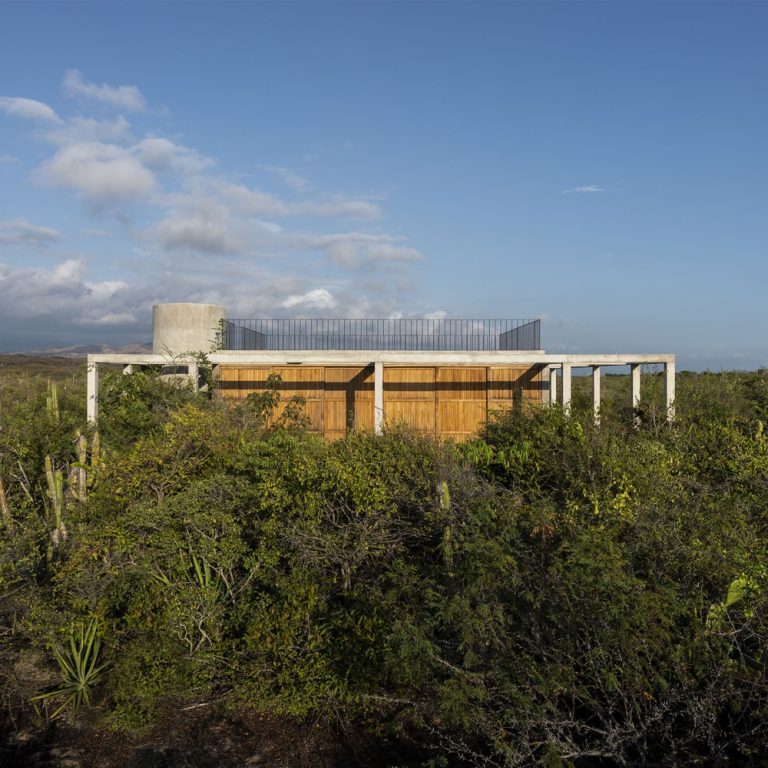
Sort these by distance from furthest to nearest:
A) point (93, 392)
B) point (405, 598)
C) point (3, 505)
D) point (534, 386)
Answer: point (534, 386), point (93, 392), point (3, 505), point (405, 598)

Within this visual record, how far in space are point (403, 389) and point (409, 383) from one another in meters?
0.21

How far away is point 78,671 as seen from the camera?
673 cm

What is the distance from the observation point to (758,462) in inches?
302

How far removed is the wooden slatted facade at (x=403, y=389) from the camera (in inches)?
610

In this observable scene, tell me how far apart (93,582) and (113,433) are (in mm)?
Answer: 5475

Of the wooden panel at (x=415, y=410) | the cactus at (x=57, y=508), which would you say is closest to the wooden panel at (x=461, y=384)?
the wooden panel at (x=415, y=410)

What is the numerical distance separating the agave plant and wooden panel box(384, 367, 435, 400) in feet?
31.3

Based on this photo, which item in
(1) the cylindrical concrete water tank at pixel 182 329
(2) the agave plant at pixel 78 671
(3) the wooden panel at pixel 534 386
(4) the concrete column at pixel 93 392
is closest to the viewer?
(2) the agave plant at pixel 78 671

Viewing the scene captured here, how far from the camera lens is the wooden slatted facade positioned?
50.8ft

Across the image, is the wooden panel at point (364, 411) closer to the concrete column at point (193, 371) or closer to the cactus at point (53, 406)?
the concrete column at point (193, 371)

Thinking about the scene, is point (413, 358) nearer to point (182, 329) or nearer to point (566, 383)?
point (566, 383)

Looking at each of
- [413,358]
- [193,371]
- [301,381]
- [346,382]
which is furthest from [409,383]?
[193,371]

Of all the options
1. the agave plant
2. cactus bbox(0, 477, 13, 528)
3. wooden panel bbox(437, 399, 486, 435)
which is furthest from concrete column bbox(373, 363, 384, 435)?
the agave plant

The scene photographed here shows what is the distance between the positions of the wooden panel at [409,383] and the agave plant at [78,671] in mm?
9537
